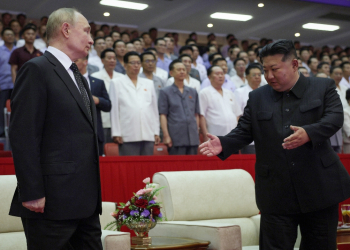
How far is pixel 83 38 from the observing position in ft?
6.06

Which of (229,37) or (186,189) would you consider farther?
(229,37)

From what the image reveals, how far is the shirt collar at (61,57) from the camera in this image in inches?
71.1

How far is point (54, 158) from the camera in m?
1.66

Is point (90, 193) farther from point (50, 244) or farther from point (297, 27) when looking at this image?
point (297, 27)

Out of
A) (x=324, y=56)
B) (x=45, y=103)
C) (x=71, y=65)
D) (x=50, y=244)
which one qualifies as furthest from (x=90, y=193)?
(x=324, y=56)

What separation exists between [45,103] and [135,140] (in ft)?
9.02

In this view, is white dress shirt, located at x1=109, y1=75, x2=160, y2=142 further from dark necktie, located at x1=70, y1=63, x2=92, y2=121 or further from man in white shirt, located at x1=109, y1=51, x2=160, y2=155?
dark necktie, located at x1=70, y1=63, x2=92, y2=121

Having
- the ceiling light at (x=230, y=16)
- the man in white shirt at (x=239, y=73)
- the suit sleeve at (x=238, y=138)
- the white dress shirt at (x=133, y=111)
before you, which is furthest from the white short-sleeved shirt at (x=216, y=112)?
the ceiling light at (x=230, y=16)

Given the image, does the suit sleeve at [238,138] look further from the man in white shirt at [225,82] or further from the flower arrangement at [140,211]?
the man in white shirt at [225,82]

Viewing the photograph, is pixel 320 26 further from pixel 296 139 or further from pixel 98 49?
pixel 296 139

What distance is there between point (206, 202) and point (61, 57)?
167cm

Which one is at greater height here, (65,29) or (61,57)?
(65,29)

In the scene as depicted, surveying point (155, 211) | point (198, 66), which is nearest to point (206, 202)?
point (155, 211)

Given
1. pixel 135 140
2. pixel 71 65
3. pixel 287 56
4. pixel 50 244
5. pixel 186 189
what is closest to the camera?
pixel 50 244
